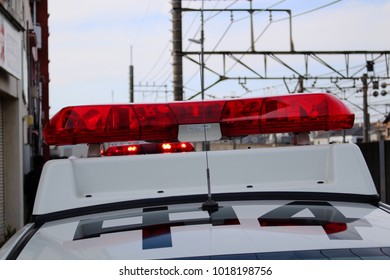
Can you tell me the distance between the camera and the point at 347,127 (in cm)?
255

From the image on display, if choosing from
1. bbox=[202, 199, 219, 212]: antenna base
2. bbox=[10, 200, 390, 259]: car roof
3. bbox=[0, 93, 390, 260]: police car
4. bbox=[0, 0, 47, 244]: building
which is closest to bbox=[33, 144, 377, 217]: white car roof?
bbox=[0, 93, 390, 260]: police car

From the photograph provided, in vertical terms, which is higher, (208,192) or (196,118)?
(196,118)

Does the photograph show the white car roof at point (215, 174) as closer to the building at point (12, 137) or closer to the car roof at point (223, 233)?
the car roof at point (223, 233)

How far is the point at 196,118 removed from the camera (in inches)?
103

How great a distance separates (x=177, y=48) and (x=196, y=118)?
17.5 m

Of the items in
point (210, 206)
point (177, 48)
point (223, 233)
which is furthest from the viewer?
point (177, 48)

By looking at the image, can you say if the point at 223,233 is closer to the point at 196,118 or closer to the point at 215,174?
the point at 215,174

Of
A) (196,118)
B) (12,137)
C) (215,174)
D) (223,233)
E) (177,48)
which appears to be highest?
(177,48)

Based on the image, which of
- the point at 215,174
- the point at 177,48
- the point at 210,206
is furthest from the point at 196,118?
the point at 177,48

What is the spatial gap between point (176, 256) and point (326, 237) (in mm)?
454

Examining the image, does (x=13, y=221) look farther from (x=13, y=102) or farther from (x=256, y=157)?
(x=256, y=157)

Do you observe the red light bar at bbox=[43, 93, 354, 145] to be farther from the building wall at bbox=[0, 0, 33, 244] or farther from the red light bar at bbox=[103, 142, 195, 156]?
the building wall at bbox=[0, 0, 33, 244]
